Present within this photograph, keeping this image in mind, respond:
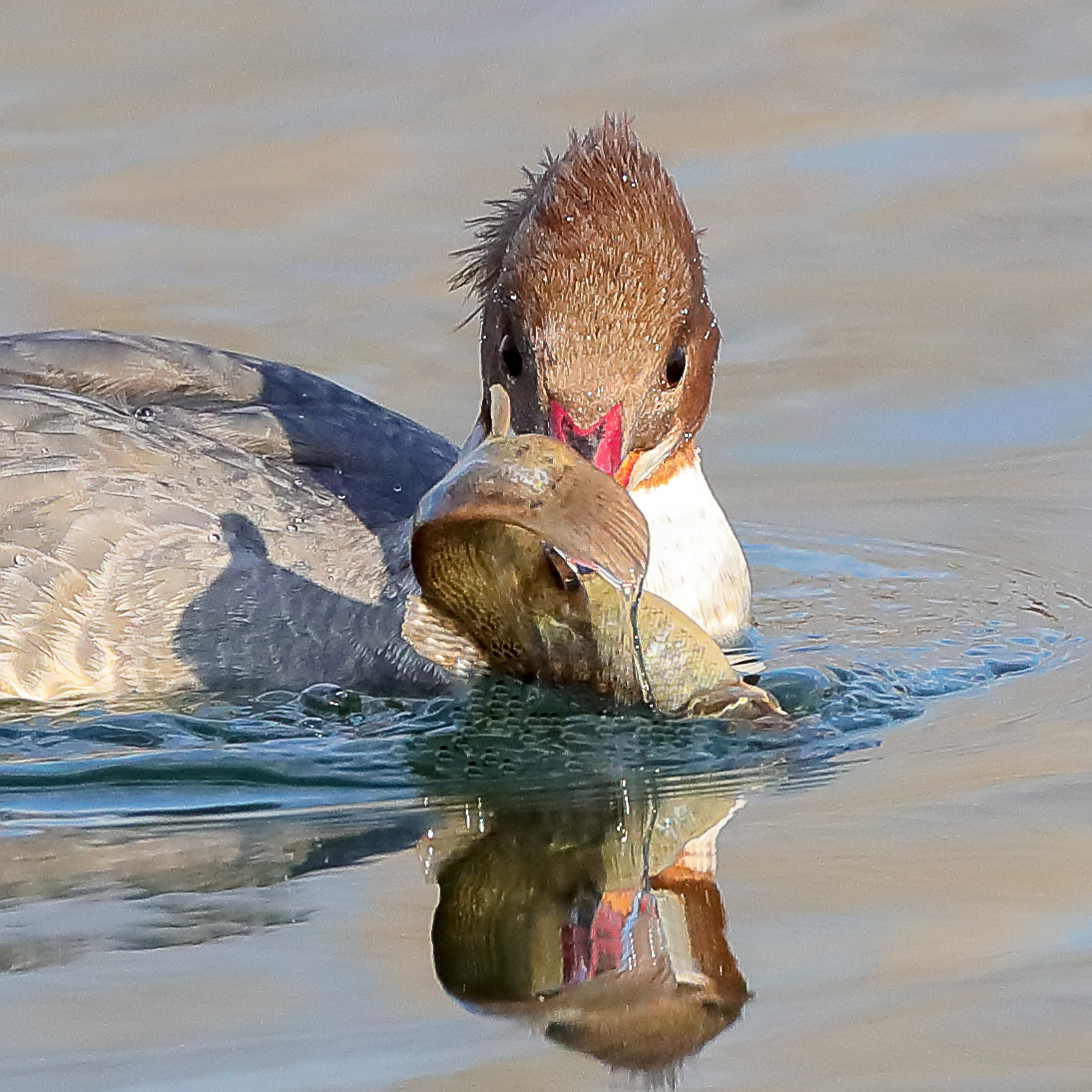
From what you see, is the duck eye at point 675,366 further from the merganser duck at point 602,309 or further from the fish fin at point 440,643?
the fish fin at point 440,643

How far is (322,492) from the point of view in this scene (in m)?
7.55

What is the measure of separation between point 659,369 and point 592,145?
66 cm

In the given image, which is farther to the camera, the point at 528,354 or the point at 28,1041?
the point at 528,354

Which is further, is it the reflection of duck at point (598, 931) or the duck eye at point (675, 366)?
the duck eye at point (675, 366)

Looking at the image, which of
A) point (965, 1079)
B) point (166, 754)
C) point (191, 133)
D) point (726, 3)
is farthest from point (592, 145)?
A: point (726, 3)

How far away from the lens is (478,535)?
6074 millimetres

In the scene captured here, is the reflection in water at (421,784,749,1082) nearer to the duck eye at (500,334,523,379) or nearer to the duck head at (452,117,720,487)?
the duck head at (452,117,720,487)

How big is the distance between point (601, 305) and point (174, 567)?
1403 mm

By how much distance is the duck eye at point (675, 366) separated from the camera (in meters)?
6.98

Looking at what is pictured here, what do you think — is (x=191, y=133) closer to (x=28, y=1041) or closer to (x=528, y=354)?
(x=528, y=354)

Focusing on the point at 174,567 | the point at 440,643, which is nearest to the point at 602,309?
the point at 440,643

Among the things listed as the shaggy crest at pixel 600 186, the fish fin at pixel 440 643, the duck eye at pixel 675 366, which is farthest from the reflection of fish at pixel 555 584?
the shaggy crest at pixel 600 186

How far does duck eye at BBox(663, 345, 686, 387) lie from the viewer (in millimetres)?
6984

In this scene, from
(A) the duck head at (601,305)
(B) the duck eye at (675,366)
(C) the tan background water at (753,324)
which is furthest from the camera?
(B) the duck eye at (675,366)
